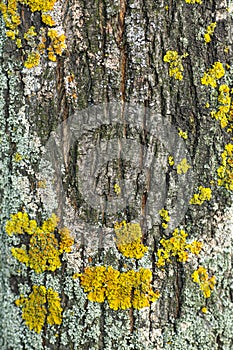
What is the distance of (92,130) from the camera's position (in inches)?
53.7

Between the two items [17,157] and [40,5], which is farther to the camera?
[17,157]

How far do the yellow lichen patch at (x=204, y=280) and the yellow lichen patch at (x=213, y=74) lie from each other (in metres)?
0.64

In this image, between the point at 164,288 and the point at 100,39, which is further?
the point at 164,288

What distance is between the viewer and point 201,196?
142 centimetres

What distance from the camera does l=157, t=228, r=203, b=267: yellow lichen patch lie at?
142 centimetres

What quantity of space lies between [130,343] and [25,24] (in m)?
1.14

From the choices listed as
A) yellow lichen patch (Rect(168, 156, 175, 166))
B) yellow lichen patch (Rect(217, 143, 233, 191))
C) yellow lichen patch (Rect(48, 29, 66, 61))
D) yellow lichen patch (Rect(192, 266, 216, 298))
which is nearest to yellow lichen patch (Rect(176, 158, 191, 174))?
yellow lichen patch (Rect(168, 156, 175, 166))

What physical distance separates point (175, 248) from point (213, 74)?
1.98 feet

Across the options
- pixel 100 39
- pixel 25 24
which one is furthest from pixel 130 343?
pixel 25 24

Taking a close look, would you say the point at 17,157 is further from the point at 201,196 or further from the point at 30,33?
the point at 201,196

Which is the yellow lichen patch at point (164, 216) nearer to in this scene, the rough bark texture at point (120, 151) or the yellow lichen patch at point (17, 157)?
the rough bark texture at point (120, 151)

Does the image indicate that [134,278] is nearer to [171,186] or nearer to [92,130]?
[171,186]

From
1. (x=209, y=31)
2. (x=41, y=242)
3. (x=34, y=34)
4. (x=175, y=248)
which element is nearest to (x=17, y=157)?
(x=41, y=242)

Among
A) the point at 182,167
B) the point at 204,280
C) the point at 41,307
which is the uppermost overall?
the point at 182,167
